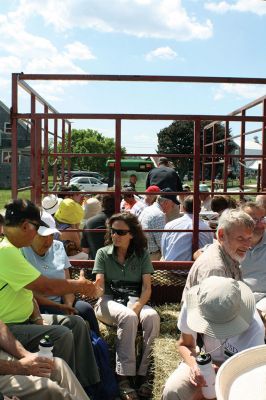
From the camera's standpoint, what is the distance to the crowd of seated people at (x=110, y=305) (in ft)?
8.16

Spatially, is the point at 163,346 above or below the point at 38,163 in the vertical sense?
below

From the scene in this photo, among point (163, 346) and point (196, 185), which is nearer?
point (163, 346)

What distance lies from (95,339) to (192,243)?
4.74 ft

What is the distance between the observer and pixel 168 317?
161 inches

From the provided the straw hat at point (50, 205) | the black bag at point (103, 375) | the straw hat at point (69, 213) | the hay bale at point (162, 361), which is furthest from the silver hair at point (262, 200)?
the straw hat at point (50, 205)

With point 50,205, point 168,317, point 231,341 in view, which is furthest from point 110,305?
point 50,205

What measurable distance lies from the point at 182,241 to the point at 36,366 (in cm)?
229

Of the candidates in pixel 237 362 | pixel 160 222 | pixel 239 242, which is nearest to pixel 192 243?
pixel 160 222

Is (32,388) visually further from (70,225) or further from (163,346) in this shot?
(70,225)

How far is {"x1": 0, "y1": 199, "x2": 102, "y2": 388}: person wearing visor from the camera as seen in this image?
287 centimetres

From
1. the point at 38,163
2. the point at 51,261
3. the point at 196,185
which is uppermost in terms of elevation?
the point at 38,163

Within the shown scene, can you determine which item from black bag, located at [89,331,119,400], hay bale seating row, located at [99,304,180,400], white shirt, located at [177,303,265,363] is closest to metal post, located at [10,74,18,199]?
hay bale seating row, located at [99,304,180,400]

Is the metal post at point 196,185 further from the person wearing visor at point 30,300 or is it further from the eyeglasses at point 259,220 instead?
the person wearing visor at point 30,300

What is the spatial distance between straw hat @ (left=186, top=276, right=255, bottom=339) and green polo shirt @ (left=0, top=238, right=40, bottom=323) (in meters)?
1.03
